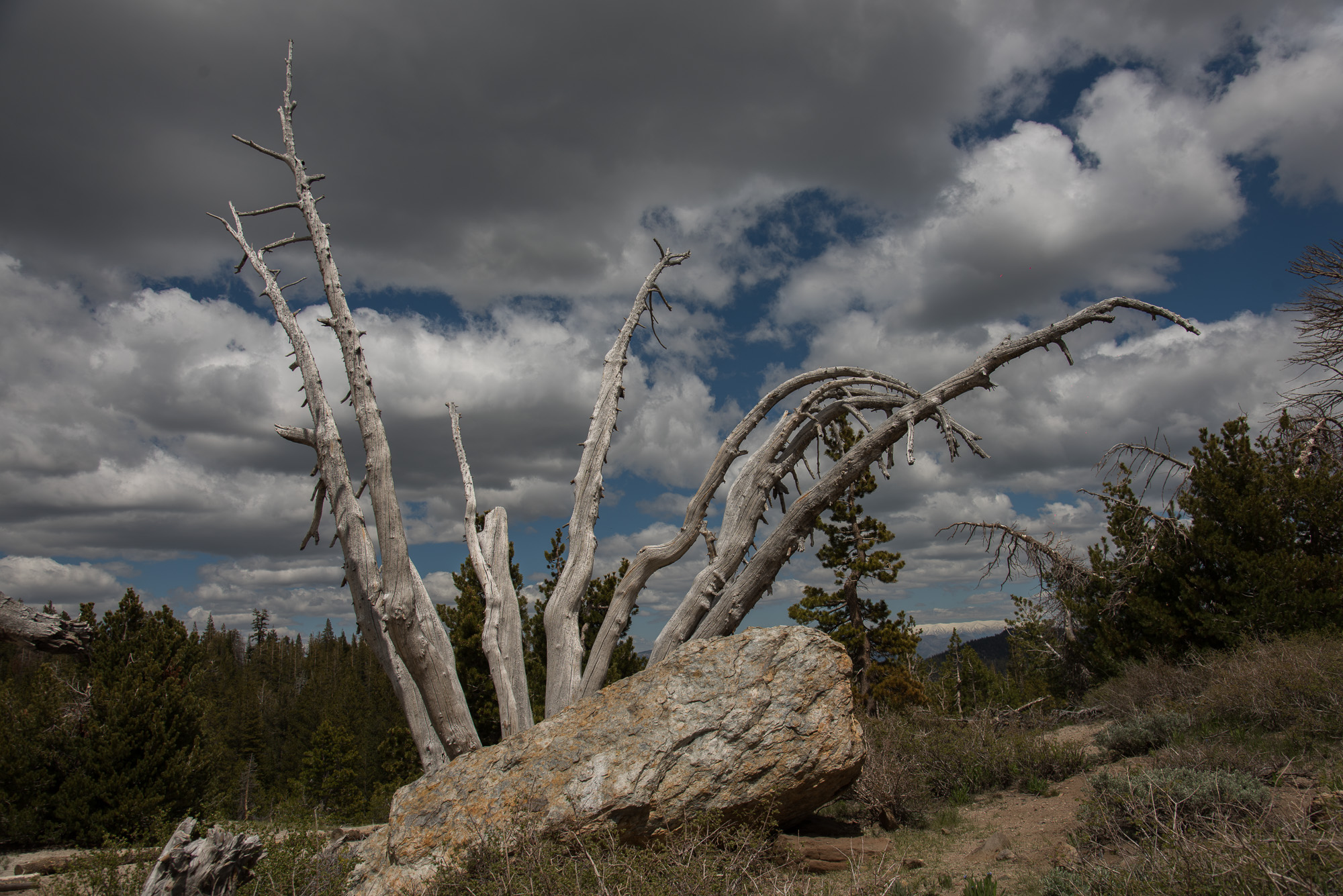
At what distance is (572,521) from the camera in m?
8.37

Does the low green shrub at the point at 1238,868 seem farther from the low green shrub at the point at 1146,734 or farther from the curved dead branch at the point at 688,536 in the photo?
the low green shrub at the point at 1146,734

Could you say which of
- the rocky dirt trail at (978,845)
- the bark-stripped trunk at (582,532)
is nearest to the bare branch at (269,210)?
the bark-stripped trunk at (582,532)

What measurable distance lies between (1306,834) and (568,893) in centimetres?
391

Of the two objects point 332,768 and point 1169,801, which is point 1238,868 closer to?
point 1169,801

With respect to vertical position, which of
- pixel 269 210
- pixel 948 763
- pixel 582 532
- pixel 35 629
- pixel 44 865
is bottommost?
pixel 44 865

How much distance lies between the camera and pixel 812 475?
7629 mm

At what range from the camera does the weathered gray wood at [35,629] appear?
2969mm

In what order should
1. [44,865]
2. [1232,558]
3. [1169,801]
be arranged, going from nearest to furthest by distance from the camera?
[1169,801] < [44,865] < [1232,558]

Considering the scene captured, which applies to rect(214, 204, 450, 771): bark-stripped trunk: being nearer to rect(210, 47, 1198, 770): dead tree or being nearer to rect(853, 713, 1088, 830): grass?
rect(210, 47, 1198, 770): dead tree

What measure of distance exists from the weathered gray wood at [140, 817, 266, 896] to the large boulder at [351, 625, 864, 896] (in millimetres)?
973

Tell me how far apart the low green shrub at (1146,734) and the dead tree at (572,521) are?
5.49 metres

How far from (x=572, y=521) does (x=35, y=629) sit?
5603mm

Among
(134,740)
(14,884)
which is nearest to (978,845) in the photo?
(14,884)

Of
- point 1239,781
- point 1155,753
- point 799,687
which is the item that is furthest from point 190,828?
point 1155,753
